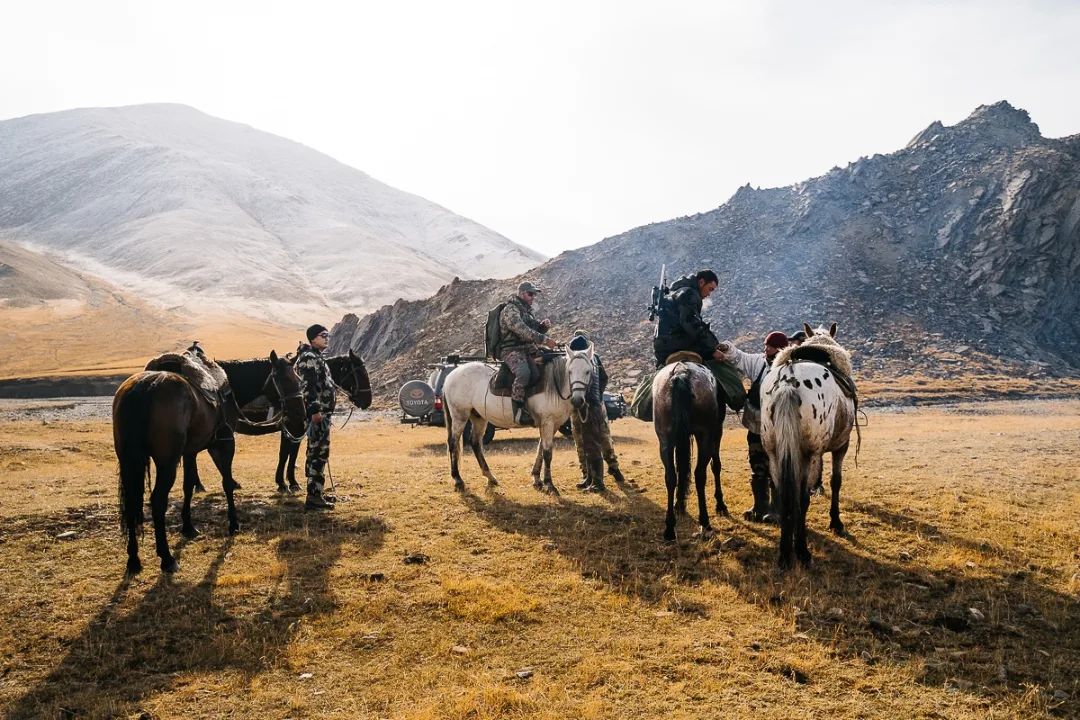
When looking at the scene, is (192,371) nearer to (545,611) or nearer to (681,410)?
(545,611)

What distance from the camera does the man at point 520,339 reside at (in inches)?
419

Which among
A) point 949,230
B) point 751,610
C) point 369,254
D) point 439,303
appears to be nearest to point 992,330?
point 949,230

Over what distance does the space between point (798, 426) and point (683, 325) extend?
2.47 metres

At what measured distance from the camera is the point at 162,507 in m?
6.95

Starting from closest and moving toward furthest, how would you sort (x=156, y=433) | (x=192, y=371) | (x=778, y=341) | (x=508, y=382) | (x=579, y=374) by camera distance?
(x=156, y=433)
(x=192, y=371)
(x=778, y=341)
(x=579, y=374)
(x=508, y=382)

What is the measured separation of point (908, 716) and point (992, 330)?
4295 centimetres

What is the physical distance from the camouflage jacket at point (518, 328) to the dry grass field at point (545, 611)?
8.55ft

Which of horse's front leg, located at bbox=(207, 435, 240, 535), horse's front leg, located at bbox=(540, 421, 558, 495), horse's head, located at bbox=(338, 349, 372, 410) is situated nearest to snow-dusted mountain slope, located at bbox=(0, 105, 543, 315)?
horse's head, located at bbox=(338, 349, 372, 410)

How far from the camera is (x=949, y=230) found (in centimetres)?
4438

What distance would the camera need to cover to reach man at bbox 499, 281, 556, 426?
1065 cm

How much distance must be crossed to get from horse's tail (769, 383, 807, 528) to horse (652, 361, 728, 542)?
4.04 ft

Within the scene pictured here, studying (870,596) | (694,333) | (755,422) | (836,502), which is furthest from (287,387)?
(870,596)

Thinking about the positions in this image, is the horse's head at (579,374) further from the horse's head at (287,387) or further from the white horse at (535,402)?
the horse's head at (287,387)

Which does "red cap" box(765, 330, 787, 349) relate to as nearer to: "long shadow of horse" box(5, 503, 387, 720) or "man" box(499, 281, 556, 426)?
"man" box(499, 281, 556, 426)
